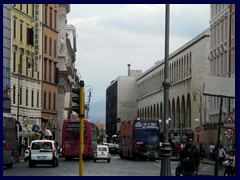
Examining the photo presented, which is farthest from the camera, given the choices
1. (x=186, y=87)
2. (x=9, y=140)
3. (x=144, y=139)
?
(x=186, y=87)

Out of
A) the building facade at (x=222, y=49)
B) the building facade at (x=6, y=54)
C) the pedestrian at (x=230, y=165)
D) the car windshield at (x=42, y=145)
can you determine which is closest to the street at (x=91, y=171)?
the car windshield at (x=42, y=145)

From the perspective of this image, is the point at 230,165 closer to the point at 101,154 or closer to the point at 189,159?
the point at 189,159

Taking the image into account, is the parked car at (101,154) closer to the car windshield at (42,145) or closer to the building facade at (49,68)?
the car windshield at (42,145)

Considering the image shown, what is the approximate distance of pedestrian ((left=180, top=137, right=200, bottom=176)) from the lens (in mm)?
24297

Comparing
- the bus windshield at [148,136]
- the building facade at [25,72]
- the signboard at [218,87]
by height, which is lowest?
the bus windshield at [148,136]

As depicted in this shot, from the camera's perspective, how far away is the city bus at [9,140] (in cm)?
4511

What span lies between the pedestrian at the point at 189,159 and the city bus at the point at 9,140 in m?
21.4

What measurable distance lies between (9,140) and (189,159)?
24.1m

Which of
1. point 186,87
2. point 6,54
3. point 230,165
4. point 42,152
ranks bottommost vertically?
point 230,165

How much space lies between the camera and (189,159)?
24.3 m

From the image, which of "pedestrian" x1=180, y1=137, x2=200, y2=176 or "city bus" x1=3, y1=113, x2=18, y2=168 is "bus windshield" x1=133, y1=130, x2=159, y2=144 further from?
"pedestrian" x1=180, y1=137, x2=200, y2=176

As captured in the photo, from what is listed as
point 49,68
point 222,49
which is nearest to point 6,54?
point 222,49

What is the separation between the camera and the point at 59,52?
109375 millimetres
